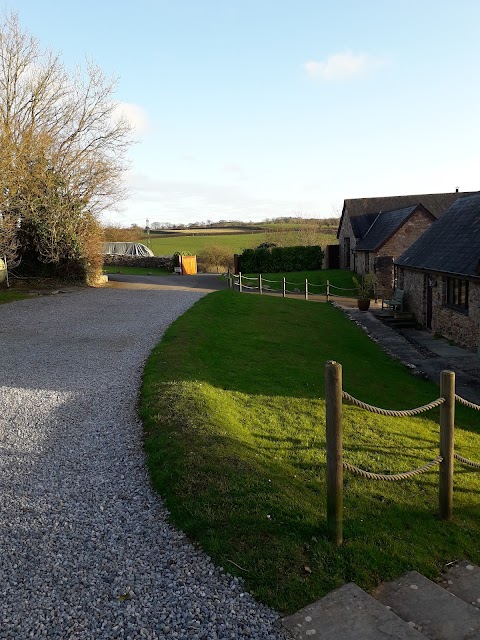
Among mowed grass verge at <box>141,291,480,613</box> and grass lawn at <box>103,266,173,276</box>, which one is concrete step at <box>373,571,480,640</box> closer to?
mowed grass verge at <box>141,291,480,613</box>

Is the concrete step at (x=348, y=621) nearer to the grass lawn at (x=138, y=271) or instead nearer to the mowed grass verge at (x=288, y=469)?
the mowed grass verge at (x=288, y=469)

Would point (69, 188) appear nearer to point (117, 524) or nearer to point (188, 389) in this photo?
point (188, 389)

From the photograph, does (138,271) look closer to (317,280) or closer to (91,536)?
(317,280)

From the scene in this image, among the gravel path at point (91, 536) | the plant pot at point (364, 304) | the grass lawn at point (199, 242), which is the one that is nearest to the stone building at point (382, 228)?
the plant pot at point (364, 304)

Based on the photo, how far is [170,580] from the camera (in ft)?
14.8

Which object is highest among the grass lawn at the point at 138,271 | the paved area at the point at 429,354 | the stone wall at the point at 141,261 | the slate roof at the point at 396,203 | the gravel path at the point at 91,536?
the slate roof at the point at 396,203

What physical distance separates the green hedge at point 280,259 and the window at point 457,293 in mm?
24197

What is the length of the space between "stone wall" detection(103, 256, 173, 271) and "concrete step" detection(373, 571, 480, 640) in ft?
132

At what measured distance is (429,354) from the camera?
16.9 meters

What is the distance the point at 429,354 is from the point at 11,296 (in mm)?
18924

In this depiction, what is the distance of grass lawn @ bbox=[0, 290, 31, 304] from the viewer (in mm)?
23628

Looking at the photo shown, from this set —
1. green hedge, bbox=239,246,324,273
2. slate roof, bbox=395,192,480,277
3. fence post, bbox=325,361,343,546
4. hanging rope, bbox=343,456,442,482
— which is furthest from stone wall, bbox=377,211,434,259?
fence post, bbox=325,361,343,546

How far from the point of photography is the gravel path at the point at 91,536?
404 cm

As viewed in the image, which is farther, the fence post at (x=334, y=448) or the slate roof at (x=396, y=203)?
the slate roof at (x=396, y=203)
